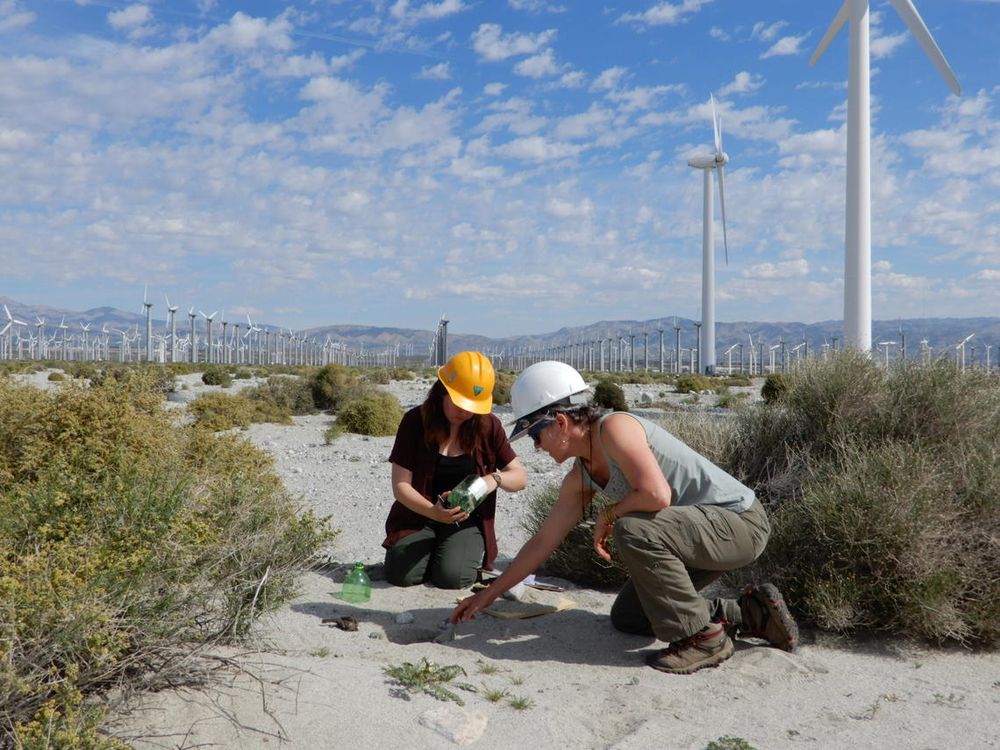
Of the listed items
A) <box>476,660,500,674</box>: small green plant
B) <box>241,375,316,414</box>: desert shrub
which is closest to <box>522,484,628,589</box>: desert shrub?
<box>476,660,500,674</box>: small green plant

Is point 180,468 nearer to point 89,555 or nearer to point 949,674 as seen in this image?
point 89,555

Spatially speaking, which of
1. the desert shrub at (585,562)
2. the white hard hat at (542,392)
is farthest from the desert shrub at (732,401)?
the white hard hat at (542,392)

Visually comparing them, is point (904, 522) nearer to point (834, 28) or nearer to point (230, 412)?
point (230, 412)

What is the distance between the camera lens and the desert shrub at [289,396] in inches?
763

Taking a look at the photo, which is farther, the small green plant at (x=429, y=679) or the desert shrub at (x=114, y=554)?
the small green plant at (x=429, y=679)

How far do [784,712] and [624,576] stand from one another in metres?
1.96

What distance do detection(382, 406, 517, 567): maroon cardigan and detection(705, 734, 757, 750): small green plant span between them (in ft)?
7.23

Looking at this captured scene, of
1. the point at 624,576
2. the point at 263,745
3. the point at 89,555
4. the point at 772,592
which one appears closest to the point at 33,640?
the point at 89,555

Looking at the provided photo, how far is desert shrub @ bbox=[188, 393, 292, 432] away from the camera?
1005 centimetres

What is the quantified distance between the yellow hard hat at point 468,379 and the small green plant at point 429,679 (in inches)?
62.9

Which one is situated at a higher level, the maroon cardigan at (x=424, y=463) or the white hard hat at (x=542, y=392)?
the white hard hat at (x=542, y=392)

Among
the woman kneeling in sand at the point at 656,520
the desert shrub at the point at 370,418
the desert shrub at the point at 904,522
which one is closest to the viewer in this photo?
the woman kneeling in sand at the point at 656,520

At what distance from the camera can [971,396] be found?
5473mm

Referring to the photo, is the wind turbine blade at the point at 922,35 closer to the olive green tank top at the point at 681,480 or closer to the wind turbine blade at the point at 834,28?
the wind turbine blade at the point at 834,28
